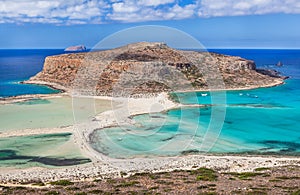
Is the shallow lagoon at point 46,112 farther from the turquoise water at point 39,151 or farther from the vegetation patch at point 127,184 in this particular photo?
the vegetation patch at point 127,184

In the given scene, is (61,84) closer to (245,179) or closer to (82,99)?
(82,99)

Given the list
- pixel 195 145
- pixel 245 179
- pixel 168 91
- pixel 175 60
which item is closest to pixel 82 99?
pixel 168 91

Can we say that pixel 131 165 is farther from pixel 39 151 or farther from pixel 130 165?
pixel 39 151

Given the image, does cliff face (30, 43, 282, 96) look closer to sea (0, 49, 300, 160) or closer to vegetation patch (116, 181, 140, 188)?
sea (0, 49, 300, 160)

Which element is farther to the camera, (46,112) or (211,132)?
(46,112)

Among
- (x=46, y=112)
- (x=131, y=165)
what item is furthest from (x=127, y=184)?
(x=46, y=112)

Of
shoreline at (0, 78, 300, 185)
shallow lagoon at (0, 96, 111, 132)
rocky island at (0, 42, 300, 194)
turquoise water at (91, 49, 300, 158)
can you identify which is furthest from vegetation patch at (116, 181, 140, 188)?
shallow lagoon at (0, 96, 111, 132)

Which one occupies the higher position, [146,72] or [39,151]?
[146,72]

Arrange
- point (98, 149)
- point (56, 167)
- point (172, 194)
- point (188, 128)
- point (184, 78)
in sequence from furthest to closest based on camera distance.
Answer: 1. point (184, 78)
2. point (188, 128)
3. point (98, 149)
4. point (56, 167)
5. point (172, 194)
